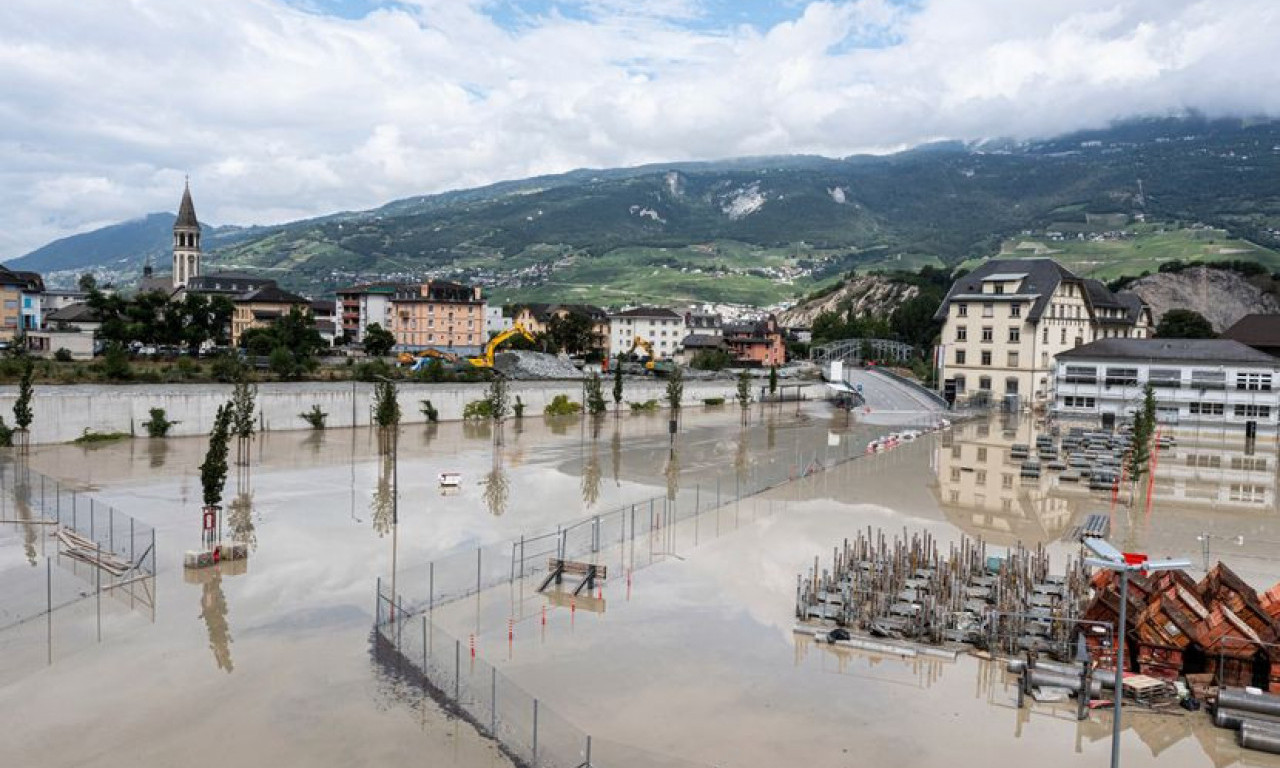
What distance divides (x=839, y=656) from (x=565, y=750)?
7241 millimetres

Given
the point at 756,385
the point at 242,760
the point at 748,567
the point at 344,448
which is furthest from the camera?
the point at 756,385

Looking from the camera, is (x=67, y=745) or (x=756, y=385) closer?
(x=67, y=745)

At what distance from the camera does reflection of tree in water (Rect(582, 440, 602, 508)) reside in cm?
3731

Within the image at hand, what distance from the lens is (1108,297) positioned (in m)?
92.8

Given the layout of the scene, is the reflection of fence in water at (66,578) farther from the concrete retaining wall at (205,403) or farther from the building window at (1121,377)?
the building window at (1121,377)

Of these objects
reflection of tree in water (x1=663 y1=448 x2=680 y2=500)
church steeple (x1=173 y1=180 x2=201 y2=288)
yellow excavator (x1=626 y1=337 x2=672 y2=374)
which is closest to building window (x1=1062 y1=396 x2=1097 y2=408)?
reflection of tree in water (x1=663 y1=448 x2=680 y2=500)

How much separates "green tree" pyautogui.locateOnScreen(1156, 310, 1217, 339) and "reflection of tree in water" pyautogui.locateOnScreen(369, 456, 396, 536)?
85.7 m

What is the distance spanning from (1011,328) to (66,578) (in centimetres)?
7232

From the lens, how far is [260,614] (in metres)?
21.2

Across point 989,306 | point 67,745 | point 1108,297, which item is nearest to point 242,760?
point 67,745

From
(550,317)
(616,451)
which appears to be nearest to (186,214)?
(550,317)

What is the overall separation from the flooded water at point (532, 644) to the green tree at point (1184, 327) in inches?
2559

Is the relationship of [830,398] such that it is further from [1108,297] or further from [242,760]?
[242,760]

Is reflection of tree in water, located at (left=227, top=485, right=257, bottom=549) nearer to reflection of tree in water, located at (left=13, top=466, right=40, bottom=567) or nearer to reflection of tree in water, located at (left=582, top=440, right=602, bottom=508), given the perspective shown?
reflection of tree in water, located at (left=13, top=466, right=40, bottom=567)
